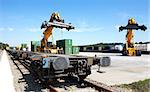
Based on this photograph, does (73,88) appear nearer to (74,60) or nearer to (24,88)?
(74,60)

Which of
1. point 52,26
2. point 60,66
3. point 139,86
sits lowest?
point 139,86

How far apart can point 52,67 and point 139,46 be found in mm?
43685

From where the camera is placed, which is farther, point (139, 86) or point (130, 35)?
point (130, 35)

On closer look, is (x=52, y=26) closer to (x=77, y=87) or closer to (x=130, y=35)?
(x=77, y=87)

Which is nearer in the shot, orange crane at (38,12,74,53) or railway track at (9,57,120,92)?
railway track at (9,57,120,92)

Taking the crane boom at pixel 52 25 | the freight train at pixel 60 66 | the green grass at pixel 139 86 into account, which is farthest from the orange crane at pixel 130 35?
the freight train at pixel 60 66

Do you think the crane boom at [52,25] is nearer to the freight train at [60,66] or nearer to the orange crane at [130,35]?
the freight train at [60,66]

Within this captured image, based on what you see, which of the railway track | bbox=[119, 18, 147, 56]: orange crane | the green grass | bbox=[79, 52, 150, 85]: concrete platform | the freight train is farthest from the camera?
bbox=[119, 18, 147, 56]: orange crane

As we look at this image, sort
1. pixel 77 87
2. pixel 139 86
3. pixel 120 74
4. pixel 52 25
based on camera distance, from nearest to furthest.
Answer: pixel 77 87 → pixel 139 86 → pixel 120 74 → pixel 52 25

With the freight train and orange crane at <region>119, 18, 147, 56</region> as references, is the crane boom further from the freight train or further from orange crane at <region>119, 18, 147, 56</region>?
orange crane at <region>119, 18, 147, 56</region>

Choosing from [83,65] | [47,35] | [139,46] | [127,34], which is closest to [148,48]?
[139,46]

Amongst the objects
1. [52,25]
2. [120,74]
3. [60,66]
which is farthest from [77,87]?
[52,25]

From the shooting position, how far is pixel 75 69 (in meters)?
8.54

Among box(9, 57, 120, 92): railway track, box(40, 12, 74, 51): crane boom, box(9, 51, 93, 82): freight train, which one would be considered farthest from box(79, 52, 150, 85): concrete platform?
→ box(40, 12, 74, 51): crane boom
